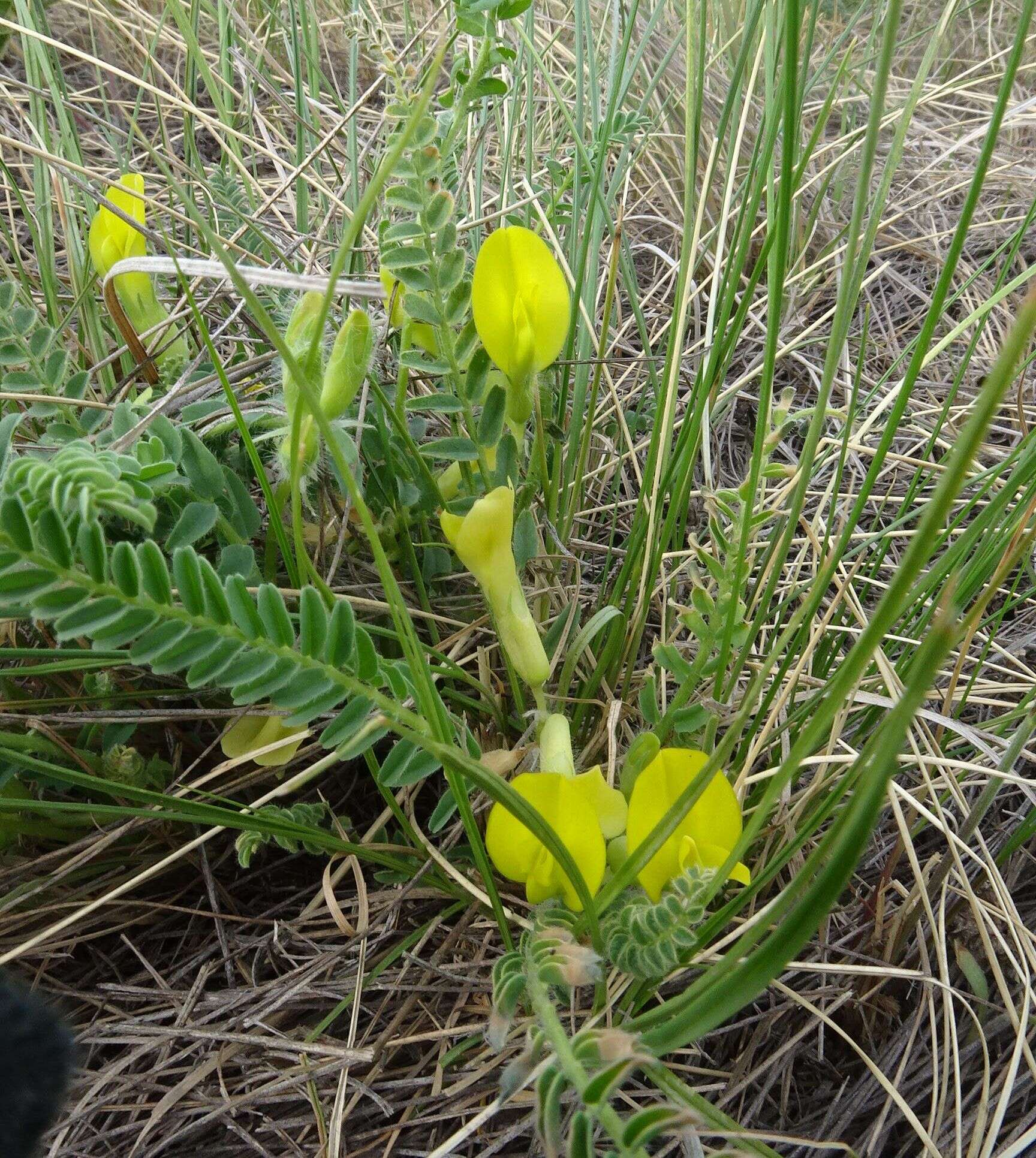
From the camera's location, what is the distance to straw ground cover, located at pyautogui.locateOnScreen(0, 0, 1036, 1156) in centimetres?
46

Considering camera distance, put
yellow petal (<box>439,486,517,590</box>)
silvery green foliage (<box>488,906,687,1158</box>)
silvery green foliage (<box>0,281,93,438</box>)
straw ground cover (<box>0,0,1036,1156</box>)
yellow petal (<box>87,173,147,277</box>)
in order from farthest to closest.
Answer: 1. yellow petal (<box>87,173,147,277</box>)
2. silvery green foliage (<box>0,281,93,438</box>)
3. yellow petal (<box>439,486,517,590</box>)
4. straw ground cover (<box>0,0,1036,1156</box>)
5. silvery green foliage (<box>488,906,687,1158</box>)

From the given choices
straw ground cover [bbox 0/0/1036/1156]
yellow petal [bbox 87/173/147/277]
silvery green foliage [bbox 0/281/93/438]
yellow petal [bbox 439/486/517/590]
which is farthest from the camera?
yellow petal [bbox 87/173/147/277]

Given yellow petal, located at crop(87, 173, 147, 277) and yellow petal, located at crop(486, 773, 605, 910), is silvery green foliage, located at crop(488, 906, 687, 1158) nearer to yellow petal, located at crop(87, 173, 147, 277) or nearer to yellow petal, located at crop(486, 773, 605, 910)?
yellow petal, located at crop(486, 773, 605, 910)

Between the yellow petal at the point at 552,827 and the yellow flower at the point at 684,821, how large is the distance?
0.10 ft

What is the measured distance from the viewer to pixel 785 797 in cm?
72

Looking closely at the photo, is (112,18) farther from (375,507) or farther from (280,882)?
(280,882)

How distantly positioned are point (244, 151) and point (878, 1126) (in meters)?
1.68

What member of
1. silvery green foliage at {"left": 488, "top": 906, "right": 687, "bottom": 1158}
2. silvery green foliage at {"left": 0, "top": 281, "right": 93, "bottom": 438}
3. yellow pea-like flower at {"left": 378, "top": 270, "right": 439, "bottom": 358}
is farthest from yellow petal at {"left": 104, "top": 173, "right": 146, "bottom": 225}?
silvery green foliage at {"left": 488, "top": 906, "right": 687, "bottom": 1158}

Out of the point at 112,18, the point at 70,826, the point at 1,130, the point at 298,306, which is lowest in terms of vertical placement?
the point at 70,826

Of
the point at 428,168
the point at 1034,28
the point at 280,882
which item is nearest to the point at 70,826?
the point at 280,882

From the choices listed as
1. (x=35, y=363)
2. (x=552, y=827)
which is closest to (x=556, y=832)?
(x=552, y=827)

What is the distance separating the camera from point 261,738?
0.65 meters

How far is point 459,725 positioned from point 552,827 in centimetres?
11

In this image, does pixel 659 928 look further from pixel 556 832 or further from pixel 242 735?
pixel 242 735
